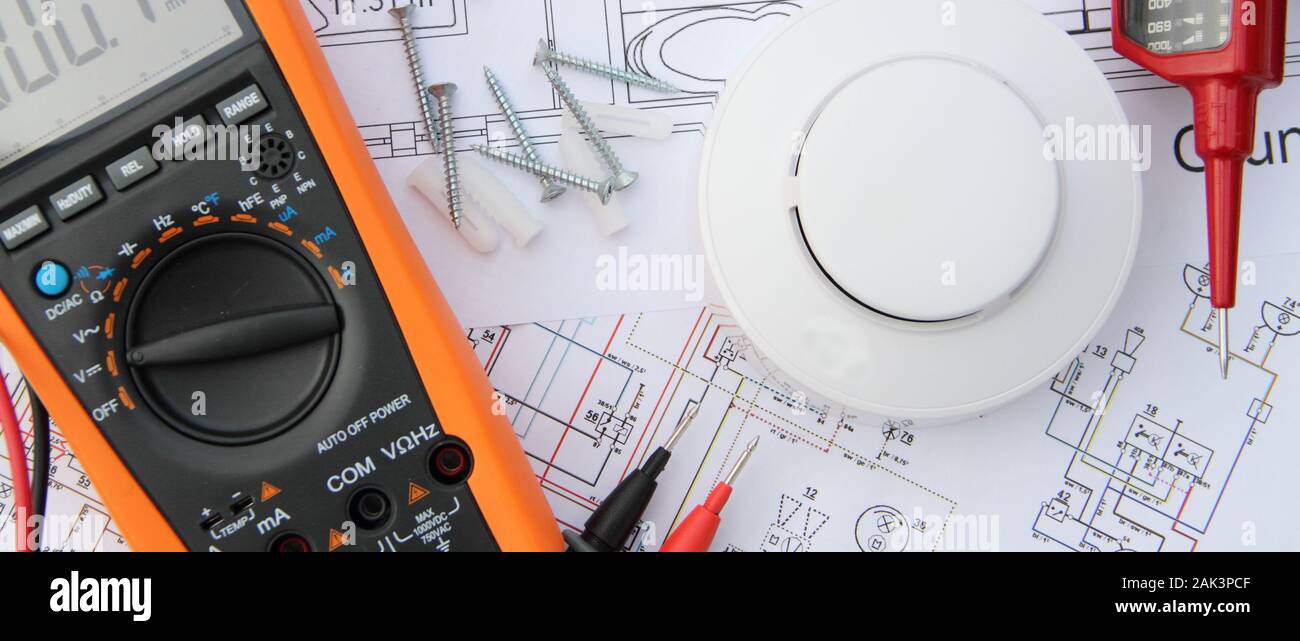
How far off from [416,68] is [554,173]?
0.53 ft

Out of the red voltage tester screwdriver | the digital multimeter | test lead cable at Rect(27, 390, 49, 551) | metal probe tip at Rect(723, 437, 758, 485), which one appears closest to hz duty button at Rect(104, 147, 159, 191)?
the digital multimeter

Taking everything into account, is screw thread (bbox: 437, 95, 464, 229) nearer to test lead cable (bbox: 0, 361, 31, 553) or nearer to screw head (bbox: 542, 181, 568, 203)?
screw head (bbox: 542, 181, 568, 203)

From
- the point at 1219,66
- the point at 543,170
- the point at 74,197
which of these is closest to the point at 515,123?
the point at 543,170

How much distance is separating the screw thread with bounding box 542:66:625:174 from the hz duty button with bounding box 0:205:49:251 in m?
0.42

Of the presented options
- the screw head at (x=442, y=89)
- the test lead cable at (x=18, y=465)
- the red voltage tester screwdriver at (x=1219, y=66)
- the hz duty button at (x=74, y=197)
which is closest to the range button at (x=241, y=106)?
the hz duty button at (x=74, y=197)

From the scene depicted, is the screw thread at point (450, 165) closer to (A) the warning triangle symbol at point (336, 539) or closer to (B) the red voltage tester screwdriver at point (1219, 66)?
(A) the warning triangle symbol at point (336, 539)

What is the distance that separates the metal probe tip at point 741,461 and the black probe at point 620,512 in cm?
7

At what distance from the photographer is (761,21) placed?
87 centimetres

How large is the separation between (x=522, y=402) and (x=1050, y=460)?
495 mm

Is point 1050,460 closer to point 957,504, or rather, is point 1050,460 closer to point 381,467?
point 957,504

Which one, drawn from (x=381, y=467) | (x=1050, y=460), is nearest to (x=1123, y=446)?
(x=1050, y=460)

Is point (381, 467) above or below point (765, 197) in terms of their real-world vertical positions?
below

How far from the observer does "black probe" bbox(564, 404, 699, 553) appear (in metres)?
0.78

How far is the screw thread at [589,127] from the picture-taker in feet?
2.76
